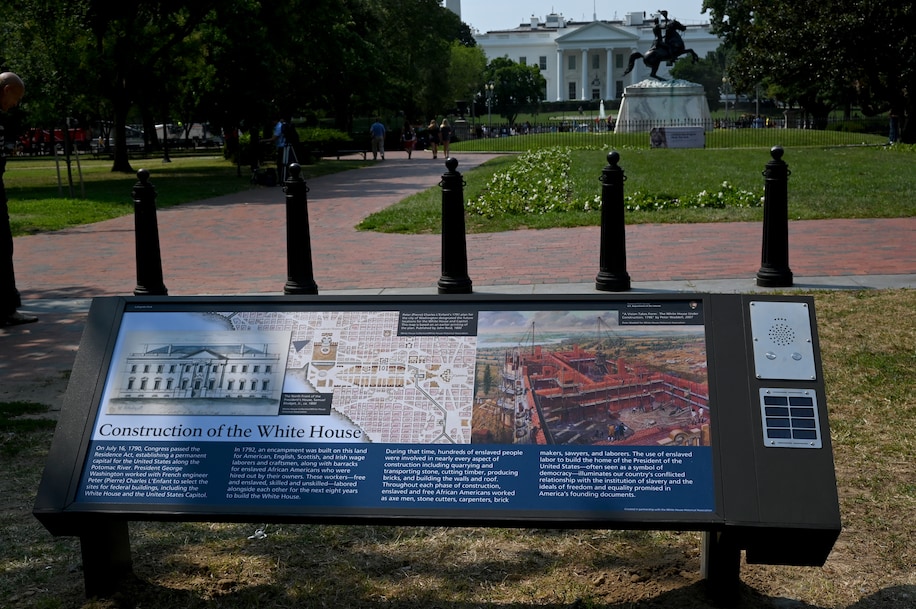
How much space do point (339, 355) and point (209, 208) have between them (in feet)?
55.7

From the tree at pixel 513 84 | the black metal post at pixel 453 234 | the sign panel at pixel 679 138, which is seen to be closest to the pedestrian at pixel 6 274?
Result: the black metal post at pixel 453 234

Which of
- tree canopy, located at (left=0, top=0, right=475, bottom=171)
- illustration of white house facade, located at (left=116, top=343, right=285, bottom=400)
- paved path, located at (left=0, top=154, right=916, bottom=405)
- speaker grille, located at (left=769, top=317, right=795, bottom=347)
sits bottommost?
paved path, located at (left=0, top=154, right=916, bottom=405)

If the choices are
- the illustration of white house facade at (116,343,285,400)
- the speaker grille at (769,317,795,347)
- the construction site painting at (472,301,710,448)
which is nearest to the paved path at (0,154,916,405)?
the illustration of white house facade at (116,343,285,400)

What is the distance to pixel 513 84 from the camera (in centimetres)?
11331

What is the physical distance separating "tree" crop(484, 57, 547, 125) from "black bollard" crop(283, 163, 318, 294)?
10128cm

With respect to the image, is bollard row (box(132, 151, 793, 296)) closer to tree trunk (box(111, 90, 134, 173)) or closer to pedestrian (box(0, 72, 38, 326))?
pedestrian (box(0, 72, 38, 326))

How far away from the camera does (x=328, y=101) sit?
4166 centimetres

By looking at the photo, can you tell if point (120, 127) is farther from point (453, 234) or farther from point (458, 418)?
point (458, 418)

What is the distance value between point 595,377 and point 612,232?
521cm

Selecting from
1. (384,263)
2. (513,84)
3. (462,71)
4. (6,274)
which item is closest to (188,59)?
(384,263)

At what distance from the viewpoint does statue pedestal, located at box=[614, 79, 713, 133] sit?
41.2 meters

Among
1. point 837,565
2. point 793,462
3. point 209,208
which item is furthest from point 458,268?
point 209,208

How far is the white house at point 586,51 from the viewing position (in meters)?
136

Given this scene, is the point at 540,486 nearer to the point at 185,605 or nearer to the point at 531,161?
the point at 185,605
